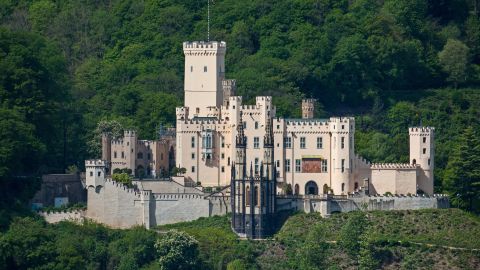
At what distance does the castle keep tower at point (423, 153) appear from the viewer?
14738cm

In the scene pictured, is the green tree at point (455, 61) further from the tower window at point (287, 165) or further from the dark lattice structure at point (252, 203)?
the dark lattice structure at point (252, 203)

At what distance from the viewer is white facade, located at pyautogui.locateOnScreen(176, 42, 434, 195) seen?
147m

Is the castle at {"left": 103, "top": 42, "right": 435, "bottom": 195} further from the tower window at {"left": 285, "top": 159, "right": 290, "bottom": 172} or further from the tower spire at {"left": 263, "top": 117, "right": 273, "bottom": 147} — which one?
the tower spire at {"left": 263, "top": 117, "right": 273, "bottom": 147}

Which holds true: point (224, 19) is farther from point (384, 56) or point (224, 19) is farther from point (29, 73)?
point (29, 73)

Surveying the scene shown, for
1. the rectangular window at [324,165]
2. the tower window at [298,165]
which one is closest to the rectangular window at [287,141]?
the tower window at [298,165]

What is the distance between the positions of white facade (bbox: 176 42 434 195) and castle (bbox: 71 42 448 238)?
5cm

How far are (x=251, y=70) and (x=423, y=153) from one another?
74.1ft

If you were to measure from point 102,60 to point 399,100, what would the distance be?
2017cm

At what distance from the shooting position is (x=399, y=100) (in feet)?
561

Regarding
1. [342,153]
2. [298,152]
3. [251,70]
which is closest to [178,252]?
[298,152]

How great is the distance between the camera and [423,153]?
485 ft

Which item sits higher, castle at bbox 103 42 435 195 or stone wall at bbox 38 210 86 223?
castle at bbox 103 42 435 195

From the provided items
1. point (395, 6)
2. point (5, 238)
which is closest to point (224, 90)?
point (5, 238)

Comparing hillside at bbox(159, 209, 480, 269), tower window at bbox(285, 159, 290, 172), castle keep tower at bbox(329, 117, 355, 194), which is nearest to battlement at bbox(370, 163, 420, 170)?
castle keep tower at bbox(329, 117, 355, 194)
